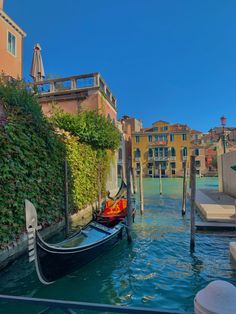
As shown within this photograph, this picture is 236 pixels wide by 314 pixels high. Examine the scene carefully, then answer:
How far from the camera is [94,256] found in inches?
188

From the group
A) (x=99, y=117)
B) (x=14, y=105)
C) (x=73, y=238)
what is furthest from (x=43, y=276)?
(x=99, y=117)

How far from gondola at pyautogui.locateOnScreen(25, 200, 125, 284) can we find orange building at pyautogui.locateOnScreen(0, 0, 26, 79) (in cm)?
1099

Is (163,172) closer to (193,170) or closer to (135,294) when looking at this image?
(193,170)

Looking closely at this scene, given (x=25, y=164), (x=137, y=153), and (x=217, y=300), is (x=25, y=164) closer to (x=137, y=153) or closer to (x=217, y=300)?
(x=217, y=300)

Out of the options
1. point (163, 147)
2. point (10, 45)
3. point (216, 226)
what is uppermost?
point (10, 45)

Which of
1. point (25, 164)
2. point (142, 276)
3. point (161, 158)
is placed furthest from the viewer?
point (161, 158)

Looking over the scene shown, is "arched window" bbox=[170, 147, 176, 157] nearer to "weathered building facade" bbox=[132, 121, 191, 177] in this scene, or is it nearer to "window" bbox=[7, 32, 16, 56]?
"weathered building facade" bbox=[132, 121, 191, 177]

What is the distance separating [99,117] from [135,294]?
336 inches

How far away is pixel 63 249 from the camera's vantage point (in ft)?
12.5

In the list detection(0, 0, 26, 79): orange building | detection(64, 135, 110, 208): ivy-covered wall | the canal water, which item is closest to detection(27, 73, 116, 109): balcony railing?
detection(0, 0, 26, 79): orange building

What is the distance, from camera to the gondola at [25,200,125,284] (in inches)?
128

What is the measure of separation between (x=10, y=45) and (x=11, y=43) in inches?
7.7

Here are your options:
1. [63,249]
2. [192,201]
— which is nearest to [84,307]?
[63,249]

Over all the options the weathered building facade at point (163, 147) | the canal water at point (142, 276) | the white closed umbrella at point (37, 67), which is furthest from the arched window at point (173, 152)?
the canal water at point (142, 276)
